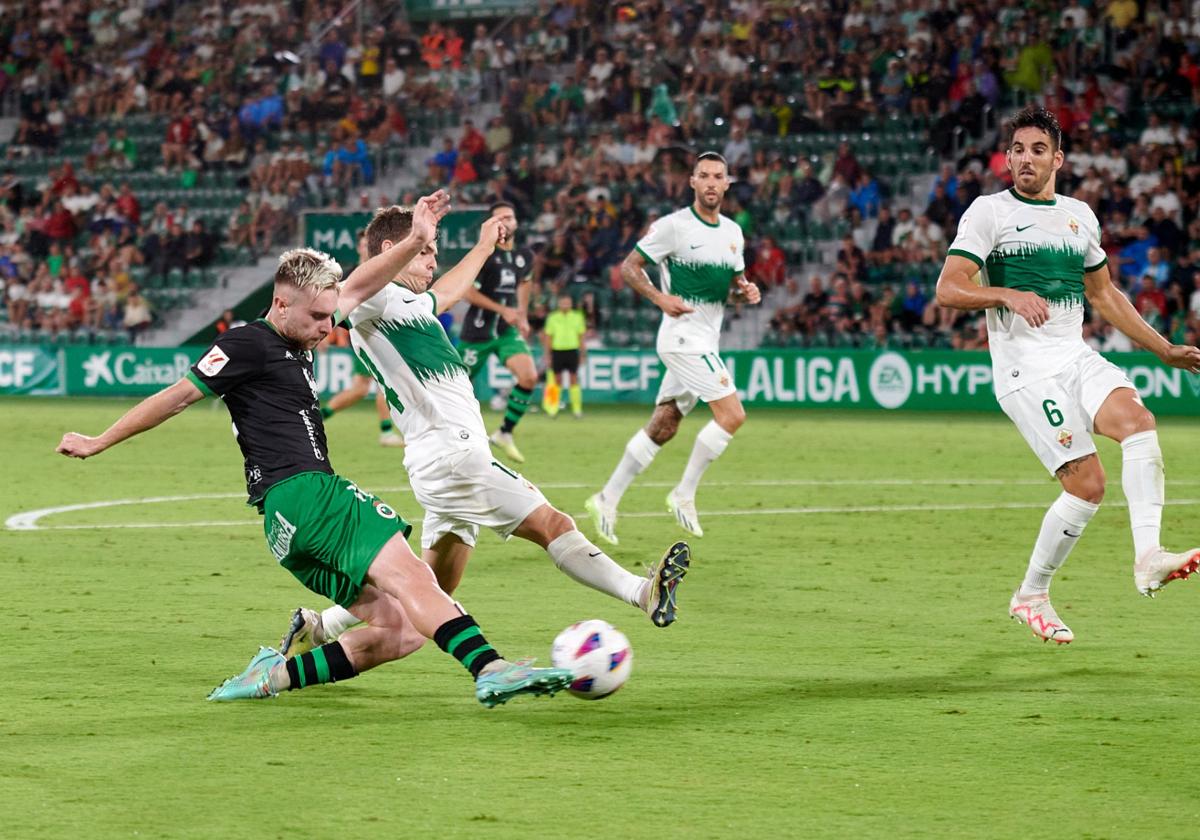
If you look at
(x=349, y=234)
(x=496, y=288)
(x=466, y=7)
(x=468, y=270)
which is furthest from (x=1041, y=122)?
(x=466, y=7)

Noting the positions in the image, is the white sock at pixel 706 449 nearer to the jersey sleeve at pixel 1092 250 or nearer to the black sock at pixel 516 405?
the jersey sleeve at pixel 1092 250

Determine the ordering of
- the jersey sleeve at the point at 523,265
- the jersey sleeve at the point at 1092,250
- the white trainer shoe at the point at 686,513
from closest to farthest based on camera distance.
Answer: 1. the jersey sleeve at the point at 1092,250
2. the white trainer shoe at the point at 686,513
3. the jersey sleeve at the point at 523,265

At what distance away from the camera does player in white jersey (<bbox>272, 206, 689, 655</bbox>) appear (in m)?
7.18

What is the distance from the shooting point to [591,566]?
7250mm

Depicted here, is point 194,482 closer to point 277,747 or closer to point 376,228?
point 376,228

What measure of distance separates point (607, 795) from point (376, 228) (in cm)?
302

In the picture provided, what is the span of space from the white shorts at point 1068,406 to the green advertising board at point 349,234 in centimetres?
2020

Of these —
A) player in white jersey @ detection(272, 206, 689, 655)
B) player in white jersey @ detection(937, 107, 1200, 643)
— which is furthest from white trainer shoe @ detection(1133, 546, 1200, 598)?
player in white jersey @ detection(272, 206, 689, 655)

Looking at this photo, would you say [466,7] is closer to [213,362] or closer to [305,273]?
[305,273]

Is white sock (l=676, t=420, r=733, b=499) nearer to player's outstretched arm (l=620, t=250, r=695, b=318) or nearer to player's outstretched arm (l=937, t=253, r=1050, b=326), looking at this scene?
player's outstretched arm (l=620, t=250, r=695, b=318)

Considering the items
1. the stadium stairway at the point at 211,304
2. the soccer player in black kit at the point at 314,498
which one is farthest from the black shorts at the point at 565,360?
the soccer player in black kit at the point at 314,498

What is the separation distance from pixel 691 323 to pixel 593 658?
264 inches

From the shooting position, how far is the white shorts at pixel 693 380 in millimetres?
12258

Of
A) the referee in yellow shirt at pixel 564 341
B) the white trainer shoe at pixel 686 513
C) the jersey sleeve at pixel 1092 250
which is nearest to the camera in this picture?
the jersey sleeve at pixel 1092 250
